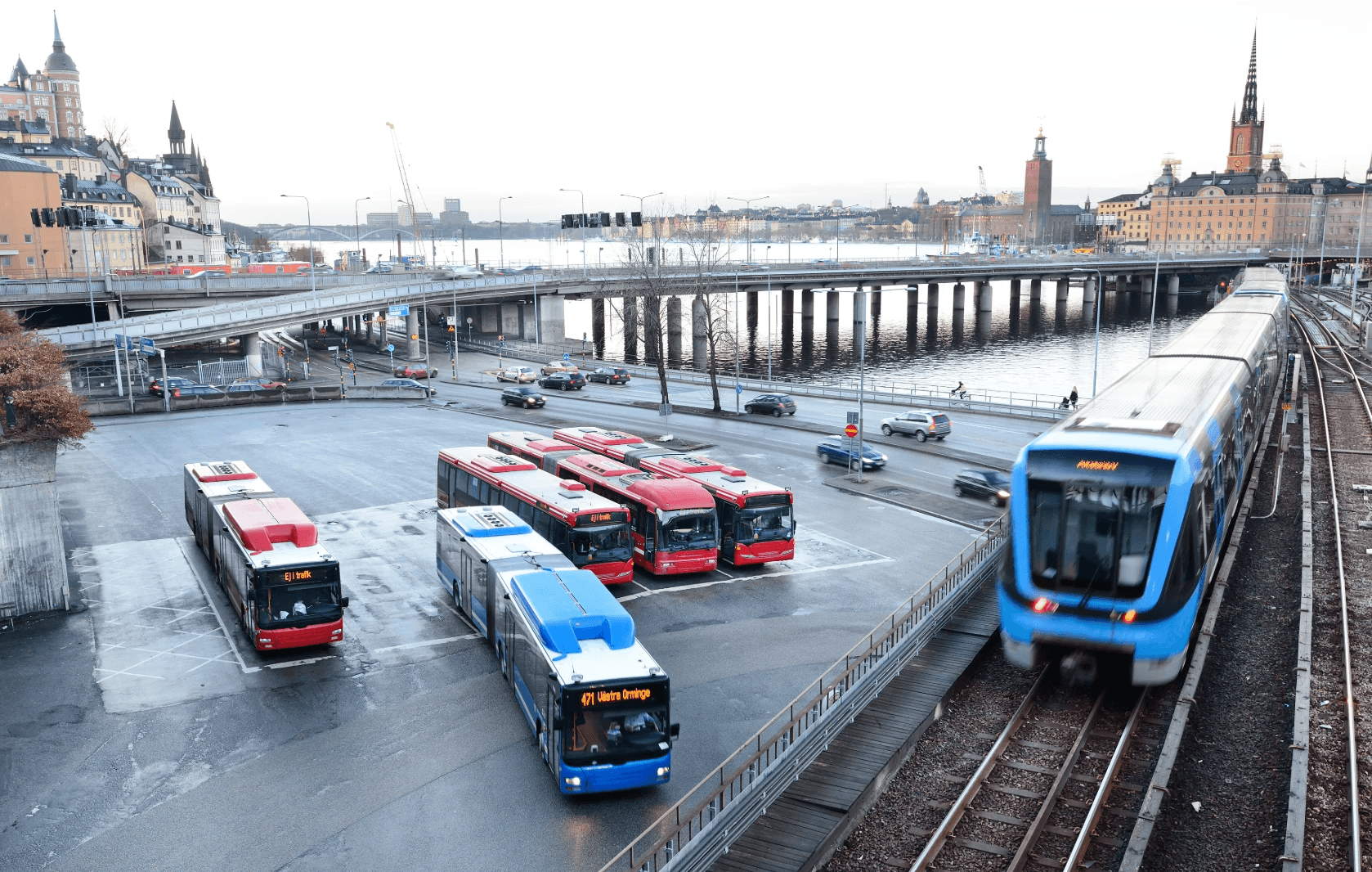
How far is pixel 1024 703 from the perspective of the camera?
55.4ft

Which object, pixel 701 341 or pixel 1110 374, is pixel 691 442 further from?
pixel 701 341

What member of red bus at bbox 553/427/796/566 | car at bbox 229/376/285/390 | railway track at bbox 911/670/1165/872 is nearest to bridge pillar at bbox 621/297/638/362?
car at bbox 229/376/285/390

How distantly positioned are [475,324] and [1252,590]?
99.5 meters

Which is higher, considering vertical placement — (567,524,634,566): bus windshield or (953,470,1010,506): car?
(567,524,634,566): bus windshield

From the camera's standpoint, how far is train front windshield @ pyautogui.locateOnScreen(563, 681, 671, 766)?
15.1 metres

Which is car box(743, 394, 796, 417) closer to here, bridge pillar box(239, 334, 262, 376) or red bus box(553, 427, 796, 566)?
red bus box(553, 427, 796, 566)

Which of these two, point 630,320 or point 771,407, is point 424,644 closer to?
point 771,407

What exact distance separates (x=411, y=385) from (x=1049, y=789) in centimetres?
5380

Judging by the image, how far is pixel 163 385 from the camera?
193ft

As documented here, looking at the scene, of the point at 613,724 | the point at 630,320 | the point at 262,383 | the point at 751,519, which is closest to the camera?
the point at 613,724

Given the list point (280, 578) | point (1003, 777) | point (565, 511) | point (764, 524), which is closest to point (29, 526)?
point (280, 578)

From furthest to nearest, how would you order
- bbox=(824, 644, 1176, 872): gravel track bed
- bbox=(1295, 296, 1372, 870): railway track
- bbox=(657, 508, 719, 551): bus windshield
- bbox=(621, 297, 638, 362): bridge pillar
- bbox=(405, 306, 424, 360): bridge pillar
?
bbox=(621, 297, 638, 362): bridge pillar → bbox=(405, 306, 424, 360): bridge pillar → bbox=(657, 508, 719, 551): bus windshield → bbox=(1295, 296, 1372, 870): railway track → bbox=(824, 644, 1176, 872): gravel track bed

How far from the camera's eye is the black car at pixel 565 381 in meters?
67.2

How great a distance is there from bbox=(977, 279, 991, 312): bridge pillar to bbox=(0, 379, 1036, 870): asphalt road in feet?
376
